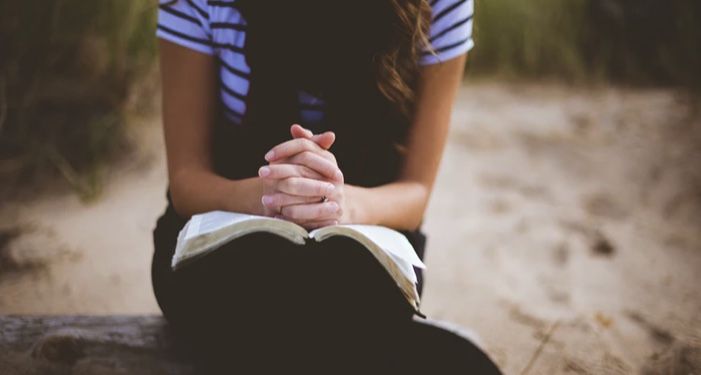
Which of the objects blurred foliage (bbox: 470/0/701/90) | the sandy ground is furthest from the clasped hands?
blurred foliage (bbox: 470/0/701/90)

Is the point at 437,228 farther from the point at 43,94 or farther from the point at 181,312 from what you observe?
the point at 43,94

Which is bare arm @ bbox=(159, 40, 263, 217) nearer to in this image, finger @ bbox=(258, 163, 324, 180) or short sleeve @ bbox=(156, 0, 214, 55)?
short sleeve @ bbox=(156, 0, 214, 55)

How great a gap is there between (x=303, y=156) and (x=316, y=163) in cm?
3

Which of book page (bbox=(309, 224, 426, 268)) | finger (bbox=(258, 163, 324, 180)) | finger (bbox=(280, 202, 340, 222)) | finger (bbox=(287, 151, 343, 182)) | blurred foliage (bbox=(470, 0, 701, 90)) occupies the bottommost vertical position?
book page (bbox=(309, 224, 426, 268))

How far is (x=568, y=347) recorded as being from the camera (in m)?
1.62

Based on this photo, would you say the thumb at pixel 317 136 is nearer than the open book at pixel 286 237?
No

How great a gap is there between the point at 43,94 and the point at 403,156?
206 cm

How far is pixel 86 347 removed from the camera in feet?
3.75

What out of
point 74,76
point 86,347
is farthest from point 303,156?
point 74,76

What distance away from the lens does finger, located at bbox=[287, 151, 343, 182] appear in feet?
3.17

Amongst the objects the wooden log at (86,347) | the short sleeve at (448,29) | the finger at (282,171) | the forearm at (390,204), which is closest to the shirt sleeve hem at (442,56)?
the short sleeve at (448,29)

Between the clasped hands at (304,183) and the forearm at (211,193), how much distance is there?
4cm

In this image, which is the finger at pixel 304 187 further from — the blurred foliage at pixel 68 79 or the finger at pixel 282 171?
the blurred foliage at pixel 68 79

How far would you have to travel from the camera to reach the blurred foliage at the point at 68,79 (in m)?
2.18
